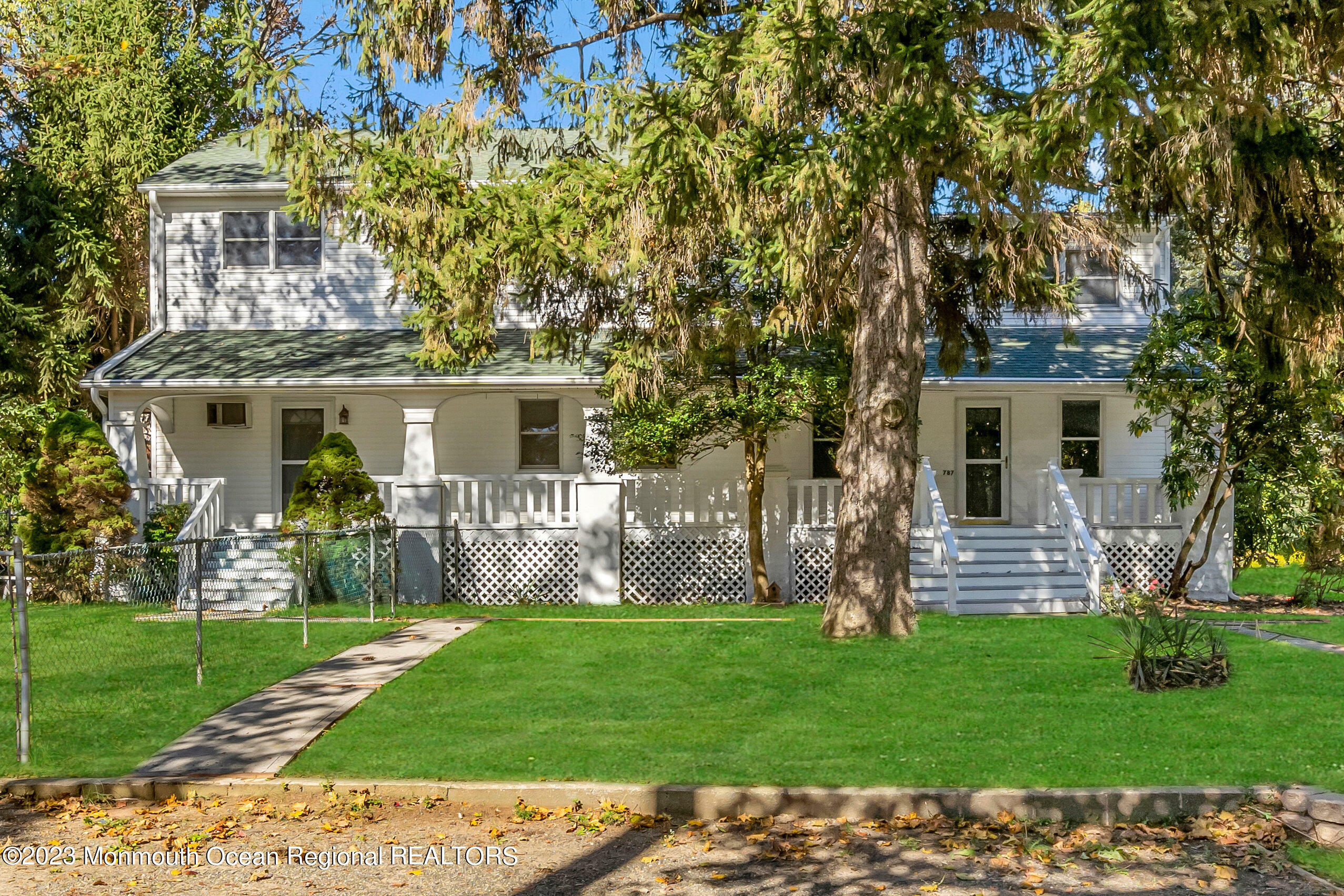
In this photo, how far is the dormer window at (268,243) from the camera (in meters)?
20.5

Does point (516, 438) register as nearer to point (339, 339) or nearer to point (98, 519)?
point (339, 339)

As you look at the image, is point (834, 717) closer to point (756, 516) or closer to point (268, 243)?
point (756, 516)

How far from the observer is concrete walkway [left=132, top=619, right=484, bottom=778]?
8.22 meters

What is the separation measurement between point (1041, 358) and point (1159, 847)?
13.4 metres

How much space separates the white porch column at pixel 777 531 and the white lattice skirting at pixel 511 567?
2.73 meters

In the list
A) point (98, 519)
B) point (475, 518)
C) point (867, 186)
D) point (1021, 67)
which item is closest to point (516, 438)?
point (475, 518)

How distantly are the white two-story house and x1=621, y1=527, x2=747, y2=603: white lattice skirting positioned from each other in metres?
0.03

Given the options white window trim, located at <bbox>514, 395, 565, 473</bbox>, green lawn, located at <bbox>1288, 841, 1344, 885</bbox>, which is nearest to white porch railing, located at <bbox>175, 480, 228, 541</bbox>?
white window trim, located at <bbox>514, 395, 565, 473</bbox>

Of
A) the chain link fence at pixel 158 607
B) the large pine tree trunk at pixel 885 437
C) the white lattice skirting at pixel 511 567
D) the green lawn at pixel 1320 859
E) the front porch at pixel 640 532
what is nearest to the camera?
the green lawn at pixel 1320 859

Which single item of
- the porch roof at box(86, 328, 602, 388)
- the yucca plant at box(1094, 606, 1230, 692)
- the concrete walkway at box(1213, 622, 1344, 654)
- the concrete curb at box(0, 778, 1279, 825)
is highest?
the porch roof at box(86, 328, 602, 388)

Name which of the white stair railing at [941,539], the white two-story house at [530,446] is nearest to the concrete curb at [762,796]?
the white stair railing at [941,539]

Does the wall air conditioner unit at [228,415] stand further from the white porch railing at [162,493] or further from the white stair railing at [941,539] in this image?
the white stair railing at [941,539]

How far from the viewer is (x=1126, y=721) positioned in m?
8.90

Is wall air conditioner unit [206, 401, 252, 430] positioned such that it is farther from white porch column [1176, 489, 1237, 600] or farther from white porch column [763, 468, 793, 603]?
white porch column [1176, 489, 1237, 600]
